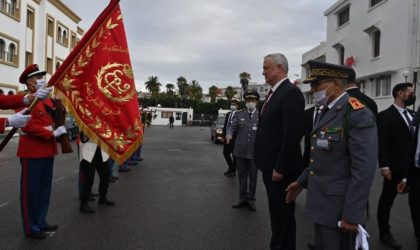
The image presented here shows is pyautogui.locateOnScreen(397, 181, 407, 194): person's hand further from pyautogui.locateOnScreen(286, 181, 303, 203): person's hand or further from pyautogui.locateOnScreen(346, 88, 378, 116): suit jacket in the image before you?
pyautogui.locateOnScreen(286, 181, 303, 203): person's hand

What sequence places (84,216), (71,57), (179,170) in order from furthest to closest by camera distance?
(179,170), (84,216), (71,57)

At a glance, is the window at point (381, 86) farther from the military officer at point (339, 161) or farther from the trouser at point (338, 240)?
the trouser at point (338, 240)

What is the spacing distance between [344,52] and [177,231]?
31.4 metres

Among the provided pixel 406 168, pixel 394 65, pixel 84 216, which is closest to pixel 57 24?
pixel 394 65

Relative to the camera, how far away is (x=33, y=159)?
4969 mm

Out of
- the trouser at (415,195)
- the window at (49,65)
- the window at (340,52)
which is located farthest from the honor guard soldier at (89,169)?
the window at (49,65)

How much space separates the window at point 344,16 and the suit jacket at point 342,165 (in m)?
33.3

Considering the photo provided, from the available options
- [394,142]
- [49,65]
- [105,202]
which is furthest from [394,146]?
[49,65]

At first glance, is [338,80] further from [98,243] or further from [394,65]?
[394,65]

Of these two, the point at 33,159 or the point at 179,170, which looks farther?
the point at 179,170

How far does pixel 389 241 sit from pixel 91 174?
452 cm

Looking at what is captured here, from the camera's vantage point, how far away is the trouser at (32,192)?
491 centimetres

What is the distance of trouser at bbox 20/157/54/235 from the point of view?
4913 mm

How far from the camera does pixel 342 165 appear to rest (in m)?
2.84
